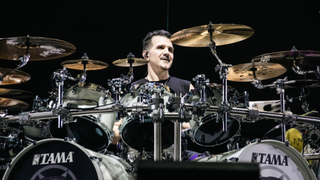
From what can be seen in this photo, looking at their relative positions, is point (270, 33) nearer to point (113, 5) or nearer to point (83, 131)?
point (113, 5)

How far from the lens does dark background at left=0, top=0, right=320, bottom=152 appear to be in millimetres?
3764

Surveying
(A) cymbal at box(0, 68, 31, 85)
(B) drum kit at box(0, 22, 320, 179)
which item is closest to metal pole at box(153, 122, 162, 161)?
(B) drum kit at box(0, 22, 320, 179)

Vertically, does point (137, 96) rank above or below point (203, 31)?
below

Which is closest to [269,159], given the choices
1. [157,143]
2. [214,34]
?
[157,143]

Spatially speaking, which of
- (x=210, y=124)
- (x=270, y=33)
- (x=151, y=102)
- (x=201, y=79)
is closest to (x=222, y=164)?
(x=151, y=102)

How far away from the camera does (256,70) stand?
9.47 ft

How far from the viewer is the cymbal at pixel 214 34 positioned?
260 centimetres

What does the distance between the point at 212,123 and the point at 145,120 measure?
494mm

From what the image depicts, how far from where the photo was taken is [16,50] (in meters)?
2.72

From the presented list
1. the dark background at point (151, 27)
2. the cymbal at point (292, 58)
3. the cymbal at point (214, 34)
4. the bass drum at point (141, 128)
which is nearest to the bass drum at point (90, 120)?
the bass drum at point (141, 128)

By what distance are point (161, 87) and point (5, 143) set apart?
5.05 feet

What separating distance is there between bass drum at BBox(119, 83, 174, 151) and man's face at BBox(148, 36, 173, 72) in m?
1.11

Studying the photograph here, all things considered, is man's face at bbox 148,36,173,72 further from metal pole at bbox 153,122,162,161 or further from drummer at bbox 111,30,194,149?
metal pole at bbox 153,122,162,161

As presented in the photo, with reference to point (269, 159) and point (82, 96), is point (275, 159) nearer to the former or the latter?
point (269, 159)
